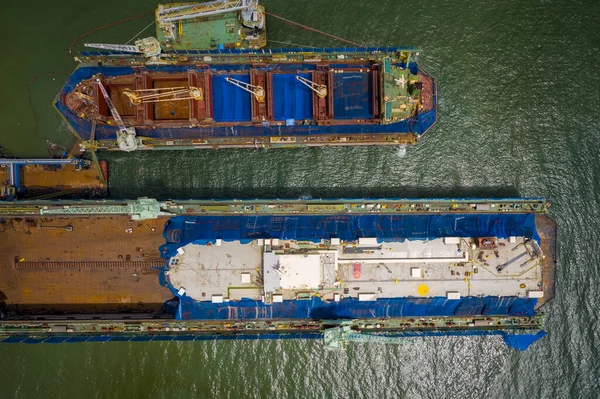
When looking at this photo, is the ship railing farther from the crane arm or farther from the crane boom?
the crane arm

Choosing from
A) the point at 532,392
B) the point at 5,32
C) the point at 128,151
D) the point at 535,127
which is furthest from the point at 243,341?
the point at 5,32

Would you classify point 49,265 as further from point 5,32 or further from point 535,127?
point 535,127

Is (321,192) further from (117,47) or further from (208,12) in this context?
(117,47)

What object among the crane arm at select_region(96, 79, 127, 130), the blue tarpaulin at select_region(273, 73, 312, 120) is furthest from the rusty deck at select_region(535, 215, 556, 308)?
the crane arm at select_region(96, 79, 127, 130)

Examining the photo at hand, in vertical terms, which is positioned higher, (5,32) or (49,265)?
(5,32)

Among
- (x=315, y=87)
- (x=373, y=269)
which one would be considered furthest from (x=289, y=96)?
(x=373, y=269)

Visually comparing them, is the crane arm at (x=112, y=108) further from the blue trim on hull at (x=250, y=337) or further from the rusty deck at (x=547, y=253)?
the rusty deck at (x=547, y=253)
